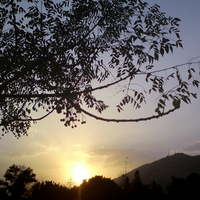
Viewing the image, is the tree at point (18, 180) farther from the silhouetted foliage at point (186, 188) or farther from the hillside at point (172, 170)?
the hillside at point (172, 170)

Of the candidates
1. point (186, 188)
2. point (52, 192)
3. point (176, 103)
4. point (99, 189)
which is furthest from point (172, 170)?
point (176, 103)

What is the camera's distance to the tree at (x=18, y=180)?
71.2 ft

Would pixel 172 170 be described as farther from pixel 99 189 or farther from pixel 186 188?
pixel 99 189

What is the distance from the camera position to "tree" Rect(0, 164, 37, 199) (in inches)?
854

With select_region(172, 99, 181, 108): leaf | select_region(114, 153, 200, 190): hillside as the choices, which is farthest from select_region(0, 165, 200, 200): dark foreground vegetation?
select_region(114, 153, 200, 190): hillside

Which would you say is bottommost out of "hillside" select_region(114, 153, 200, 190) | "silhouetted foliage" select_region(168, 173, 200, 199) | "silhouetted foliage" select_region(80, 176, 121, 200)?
"hillside" select_region(114, 153, 200, 190)

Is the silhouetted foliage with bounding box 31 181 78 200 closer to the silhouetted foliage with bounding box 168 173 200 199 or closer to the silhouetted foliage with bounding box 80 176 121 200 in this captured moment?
the silhouetted foliage with bounding box 80 176 121 200

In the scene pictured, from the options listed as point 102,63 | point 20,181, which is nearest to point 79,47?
point 102,63

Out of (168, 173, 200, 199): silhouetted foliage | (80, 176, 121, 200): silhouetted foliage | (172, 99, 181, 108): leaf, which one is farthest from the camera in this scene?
(168, 173, 200, 199): silhouetted foliage

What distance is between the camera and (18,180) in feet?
77.6

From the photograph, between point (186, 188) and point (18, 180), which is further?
point (18, 180)

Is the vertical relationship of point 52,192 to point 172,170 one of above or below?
above


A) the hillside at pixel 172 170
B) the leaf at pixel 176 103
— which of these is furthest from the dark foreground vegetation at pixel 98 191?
the hillside at pixel 172 170

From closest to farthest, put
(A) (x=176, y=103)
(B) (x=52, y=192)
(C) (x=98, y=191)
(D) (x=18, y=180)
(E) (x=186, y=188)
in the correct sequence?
1. (A) (x=176, y=103)
2. (B) (x=52, y=192)
3. (C) (x=98, y=191)
4. (E) (x=186, y=188)
5. (D) (x=18, y=180)
